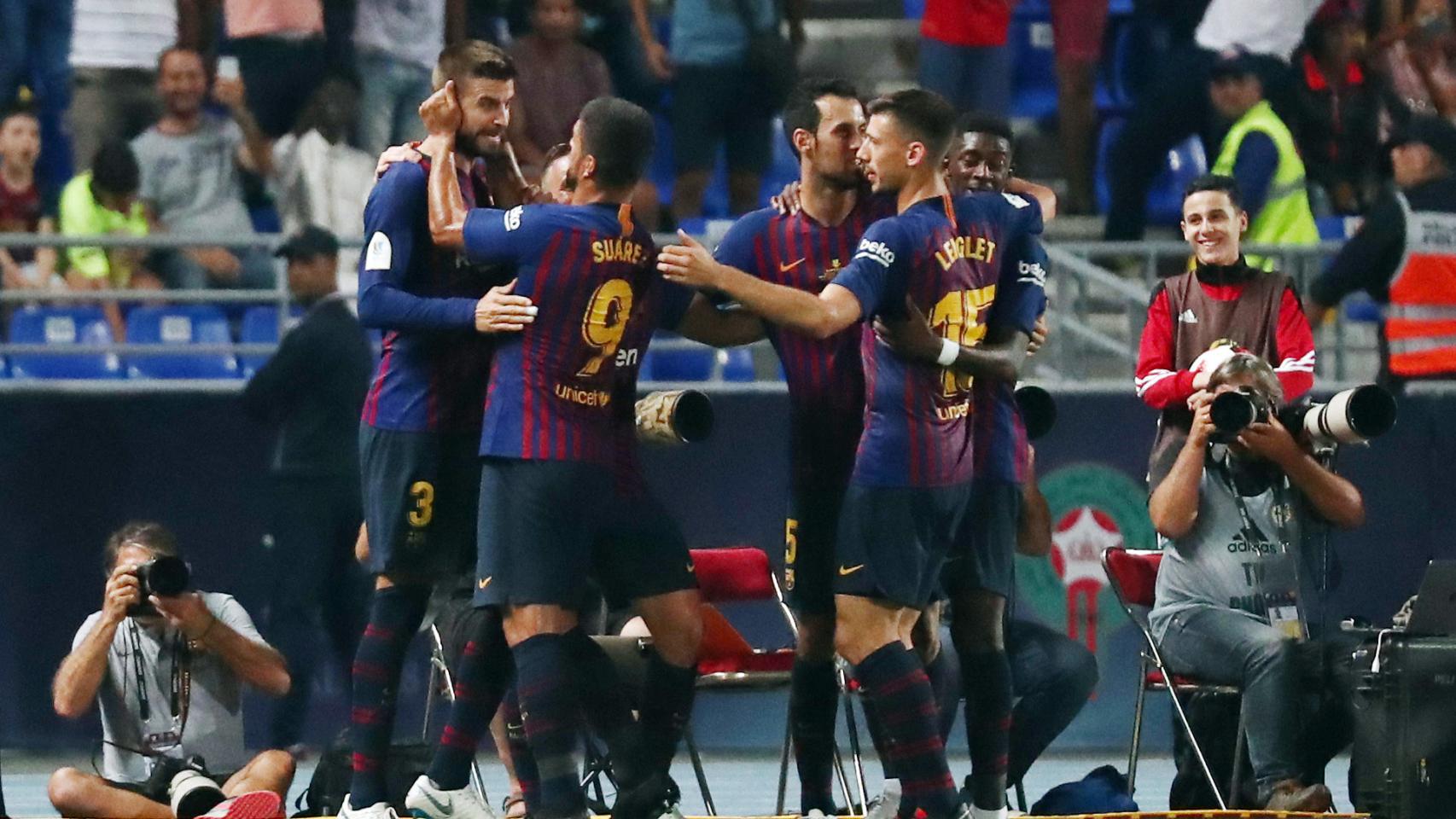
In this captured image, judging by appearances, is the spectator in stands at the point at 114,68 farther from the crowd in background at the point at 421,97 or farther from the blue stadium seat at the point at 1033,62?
the blue stadium seat at the point at 1033,62

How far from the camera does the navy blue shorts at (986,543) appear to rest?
22.9 ft

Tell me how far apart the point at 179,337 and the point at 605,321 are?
4655mm

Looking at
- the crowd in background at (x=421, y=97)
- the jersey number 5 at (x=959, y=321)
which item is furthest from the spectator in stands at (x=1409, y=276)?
the jersey number 5 at (x=959, y=321)

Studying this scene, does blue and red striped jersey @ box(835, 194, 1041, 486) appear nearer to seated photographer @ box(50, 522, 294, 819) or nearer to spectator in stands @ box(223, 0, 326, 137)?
seated photographer @ box(50, 522, 294, 819)

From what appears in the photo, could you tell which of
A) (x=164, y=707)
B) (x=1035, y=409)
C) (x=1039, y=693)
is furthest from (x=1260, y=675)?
(x=164, y=707)

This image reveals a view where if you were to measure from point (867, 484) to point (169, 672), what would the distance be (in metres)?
2.52

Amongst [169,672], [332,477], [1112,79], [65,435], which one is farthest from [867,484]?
[1112,79]

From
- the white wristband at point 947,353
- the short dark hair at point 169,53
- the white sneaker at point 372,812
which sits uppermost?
the short dark hair at point 169,53

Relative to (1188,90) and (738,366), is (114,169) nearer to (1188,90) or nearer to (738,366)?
(738,366)

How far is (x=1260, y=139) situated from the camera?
1120cm

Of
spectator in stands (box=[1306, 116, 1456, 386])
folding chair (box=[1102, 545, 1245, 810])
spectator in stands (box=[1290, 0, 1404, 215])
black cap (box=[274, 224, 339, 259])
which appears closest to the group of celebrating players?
folding chair (box=[1102, 545, 1245, 810])

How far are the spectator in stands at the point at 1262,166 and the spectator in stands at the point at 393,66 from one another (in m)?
3.62

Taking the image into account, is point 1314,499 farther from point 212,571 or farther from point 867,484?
Result: point 212,571

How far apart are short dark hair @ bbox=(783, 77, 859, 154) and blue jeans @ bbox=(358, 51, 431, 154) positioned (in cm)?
472
